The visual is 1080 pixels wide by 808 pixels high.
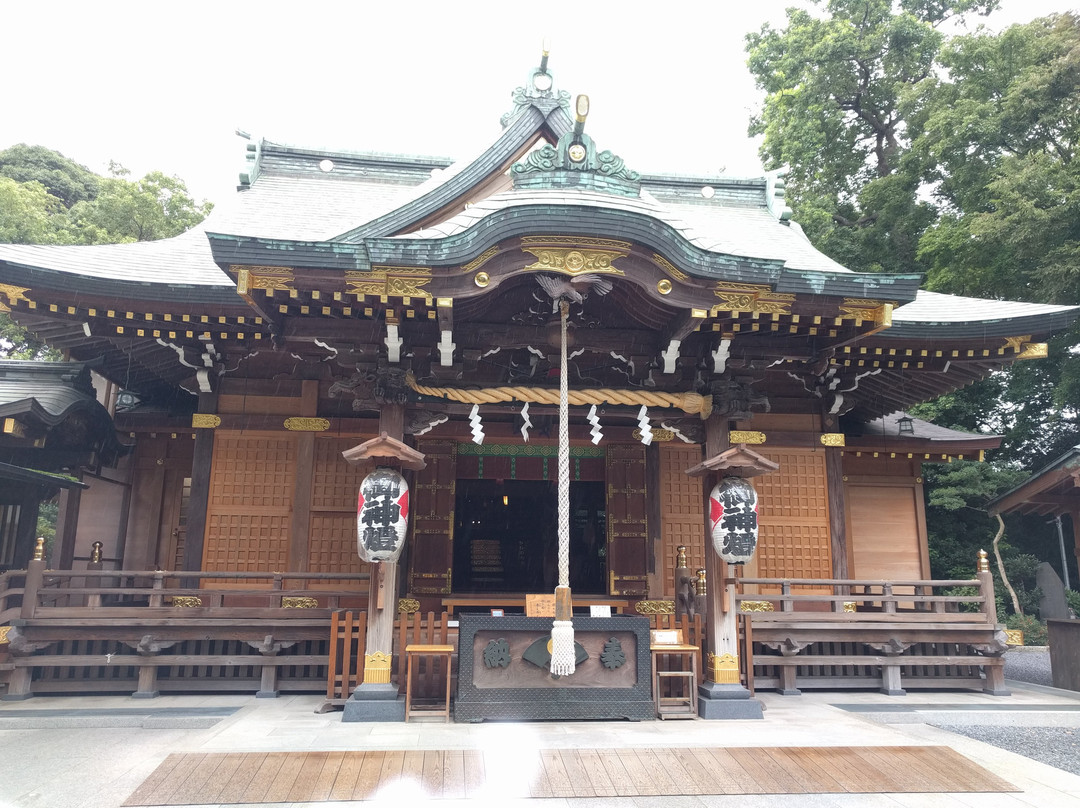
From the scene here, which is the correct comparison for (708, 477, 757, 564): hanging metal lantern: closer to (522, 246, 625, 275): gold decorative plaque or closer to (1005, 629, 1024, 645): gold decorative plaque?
(522, 246, 625, 275): gold decorative plaque

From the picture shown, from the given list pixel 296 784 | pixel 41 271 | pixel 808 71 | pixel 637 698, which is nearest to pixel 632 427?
pixel 637 698

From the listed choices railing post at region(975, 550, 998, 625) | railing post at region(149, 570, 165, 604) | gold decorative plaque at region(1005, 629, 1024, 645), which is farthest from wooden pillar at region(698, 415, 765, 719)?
railing post at region(149, 570, 165, 604)

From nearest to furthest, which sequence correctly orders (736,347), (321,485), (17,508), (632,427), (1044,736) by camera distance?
(1044,736), (736,347), (17,508), (321,485), (632,427)

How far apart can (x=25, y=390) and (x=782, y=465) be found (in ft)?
34.9

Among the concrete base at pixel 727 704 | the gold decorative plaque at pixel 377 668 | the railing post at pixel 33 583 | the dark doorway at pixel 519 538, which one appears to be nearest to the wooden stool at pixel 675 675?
the concrete base at pixel 727 704

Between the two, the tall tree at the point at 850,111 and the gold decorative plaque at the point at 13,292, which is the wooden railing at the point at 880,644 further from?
the tall tree at the point at 850,111

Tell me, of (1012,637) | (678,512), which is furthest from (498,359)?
(1012,637)

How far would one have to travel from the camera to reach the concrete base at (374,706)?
22.7ft

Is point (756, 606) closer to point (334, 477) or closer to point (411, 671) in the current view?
point (411, 671)

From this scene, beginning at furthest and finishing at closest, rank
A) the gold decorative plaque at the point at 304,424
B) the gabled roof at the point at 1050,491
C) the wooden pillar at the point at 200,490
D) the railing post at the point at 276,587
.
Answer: the gold decorative plaque at the point at 304,424 → the wooden pillar at the point at 200,490 → the gabled roof at the point at 1050,491 → the railing post at the point at 276,587

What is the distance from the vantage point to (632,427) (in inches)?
406

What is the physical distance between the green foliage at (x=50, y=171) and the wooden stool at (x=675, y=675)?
31.9m

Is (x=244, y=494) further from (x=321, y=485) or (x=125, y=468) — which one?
(x=125, y=468)

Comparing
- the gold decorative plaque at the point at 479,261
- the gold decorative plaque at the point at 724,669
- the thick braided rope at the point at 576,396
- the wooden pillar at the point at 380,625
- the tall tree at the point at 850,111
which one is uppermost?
the tall tree at the point at 850,111
